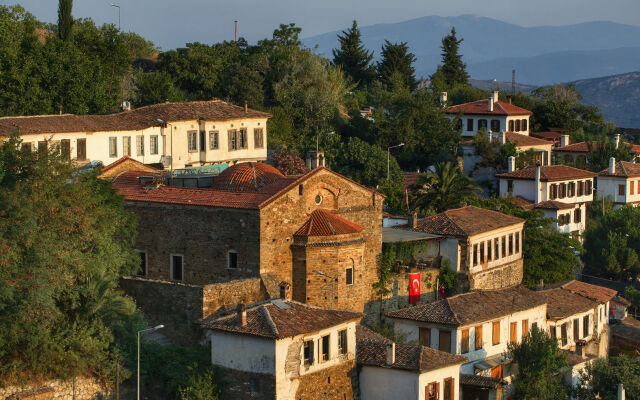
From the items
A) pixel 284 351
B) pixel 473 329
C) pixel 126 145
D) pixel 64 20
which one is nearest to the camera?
pixel 284 351

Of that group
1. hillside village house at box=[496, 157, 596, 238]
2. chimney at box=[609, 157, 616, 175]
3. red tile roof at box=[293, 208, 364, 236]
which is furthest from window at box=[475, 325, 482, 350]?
chimney at box=[609, 157, 616, 175]

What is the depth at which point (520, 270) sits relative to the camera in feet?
201

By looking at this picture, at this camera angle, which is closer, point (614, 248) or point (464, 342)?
point (464, 342)

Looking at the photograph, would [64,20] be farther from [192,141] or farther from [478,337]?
[478,337]

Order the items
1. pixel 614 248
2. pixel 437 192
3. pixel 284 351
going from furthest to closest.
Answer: pixel 614 248 < pixel 437 192 < pixel 284 351

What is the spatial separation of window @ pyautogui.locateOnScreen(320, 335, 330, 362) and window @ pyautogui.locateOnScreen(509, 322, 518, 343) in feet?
38.5

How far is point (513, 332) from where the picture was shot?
157 ft

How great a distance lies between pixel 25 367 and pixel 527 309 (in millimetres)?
21929

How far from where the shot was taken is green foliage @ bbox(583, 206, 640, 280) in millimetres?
76500

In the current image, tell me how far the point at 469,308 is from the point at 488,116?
156ft

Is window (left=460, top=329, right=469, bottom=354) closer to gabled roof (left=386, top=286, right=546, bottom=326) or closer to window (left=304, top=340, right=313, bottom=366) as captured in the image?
gabled roof (left=386, top=286, right=546, bottom=326)

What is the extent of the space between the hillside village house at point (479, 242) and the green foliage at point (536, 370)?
1009cm

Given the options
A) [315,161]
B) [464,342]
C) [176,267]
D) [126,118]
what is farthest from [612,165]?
[176,267]

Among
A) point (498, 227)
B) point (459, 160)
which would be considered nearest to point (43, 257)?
point (498, 227)
